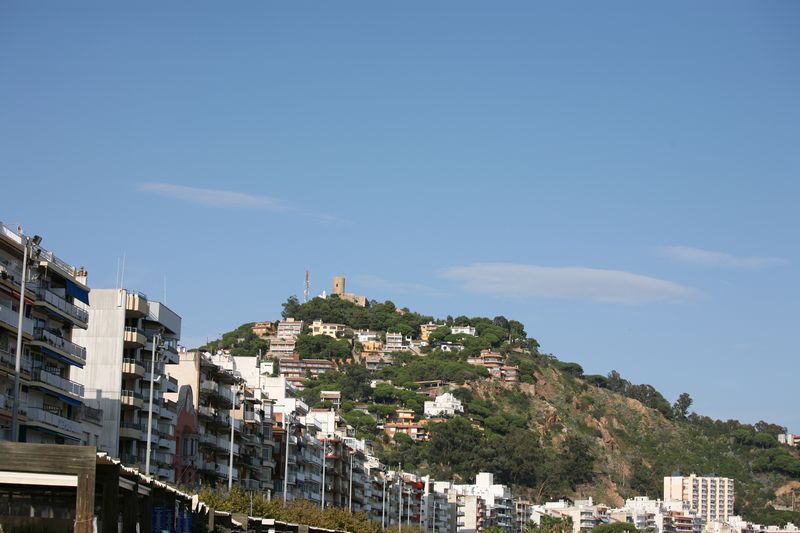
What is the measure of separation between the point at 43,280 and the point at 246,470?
50692 mm

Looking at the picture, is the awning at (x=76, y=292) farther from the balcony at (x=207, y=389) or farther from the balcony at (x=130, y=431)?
the balcony at (x=207, y=389)

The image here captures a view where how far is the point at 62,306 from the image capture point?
8562 cm

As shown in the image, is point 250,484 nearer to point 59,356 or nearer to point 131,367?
point 131,367

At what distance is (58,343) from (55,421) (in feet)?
14.6

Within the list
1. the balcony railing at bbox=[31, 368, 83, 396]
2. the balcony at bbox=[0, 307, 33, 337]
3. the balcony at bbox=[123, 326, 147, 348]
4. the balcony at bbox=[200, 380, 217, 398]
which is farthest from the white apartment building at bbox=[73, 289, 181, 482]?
the balcony at bbox=[0, 307, 33, 337]

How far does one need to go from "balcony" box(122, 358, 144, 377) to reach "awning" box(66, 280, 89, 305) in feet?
34.0

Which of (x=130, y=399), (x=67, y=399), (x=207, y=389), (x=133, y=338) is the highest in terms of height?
(x=133, y=338)

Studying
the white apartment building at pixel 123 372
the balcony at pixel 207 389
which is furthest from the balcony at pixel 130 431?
the balcony at pixel 207 389

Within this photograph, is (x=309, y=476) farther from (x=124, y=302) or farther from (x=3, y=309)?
(x=3, y=309)

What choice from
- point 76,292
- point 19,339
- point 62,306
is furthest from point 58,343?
point 19,339

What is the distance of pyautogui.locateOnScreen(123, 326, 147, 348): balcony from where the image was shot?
100 metres

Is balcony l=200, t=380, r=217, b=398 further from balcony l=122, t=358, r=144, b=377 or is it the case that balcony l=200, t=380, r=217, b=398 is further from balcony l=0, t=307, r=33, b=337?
balcony l=0, t=307, r=33, b=337

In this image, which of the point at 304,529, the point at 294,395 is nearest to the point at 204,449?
the point at 304,529

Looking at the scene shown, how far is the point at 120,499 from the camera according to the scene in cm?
4891
